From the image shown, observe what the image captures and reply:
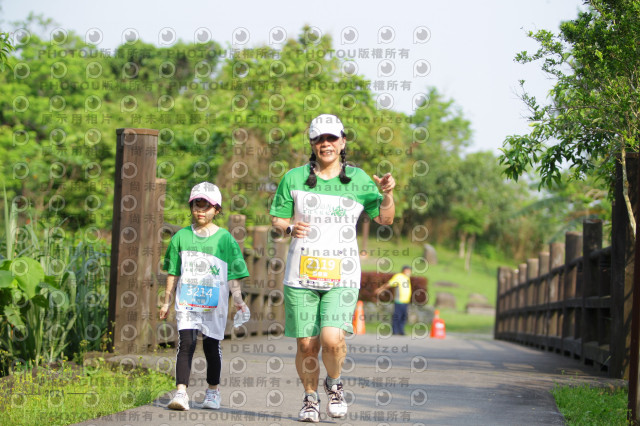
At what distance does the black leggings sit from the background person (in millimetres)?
839

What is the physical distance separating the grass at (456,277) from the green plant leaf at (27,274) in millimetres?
21883

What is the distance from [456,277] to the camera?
185ft

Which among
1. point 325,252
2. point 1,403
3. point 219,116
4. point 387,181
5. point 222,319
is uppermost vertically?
point 219,116

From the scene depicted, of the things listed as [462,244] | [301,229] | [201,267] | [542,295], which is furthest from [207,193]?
[462,244]

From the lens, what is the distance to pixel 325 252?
4891mm

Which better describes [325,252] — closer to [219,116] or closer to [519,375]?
[519,375]

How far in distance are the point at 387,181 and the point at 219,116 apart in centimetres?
1755

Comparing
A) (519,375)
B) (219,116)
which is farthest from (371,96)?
(519,375)

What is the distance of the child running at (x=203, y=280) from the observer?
Result: 18.3 feet

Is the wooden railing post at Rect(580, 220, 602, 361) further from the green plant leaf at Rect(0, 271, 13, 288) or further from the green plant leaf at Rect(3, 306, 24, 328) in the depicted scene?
the green plant leaf at Rect(0, 271, 13, 288)

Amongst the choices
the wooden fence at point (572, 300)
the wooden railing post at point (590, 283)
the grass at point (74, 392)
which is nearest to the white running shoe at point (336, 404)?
the grass at point (74, 392)

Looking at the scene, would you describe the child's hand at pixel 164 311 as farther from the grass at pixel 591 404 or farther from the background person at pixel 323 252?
the grass at pixel 591 404

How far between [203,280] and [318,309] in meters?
0.98

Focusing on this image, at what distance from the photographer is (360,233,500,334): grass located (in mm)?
35594
